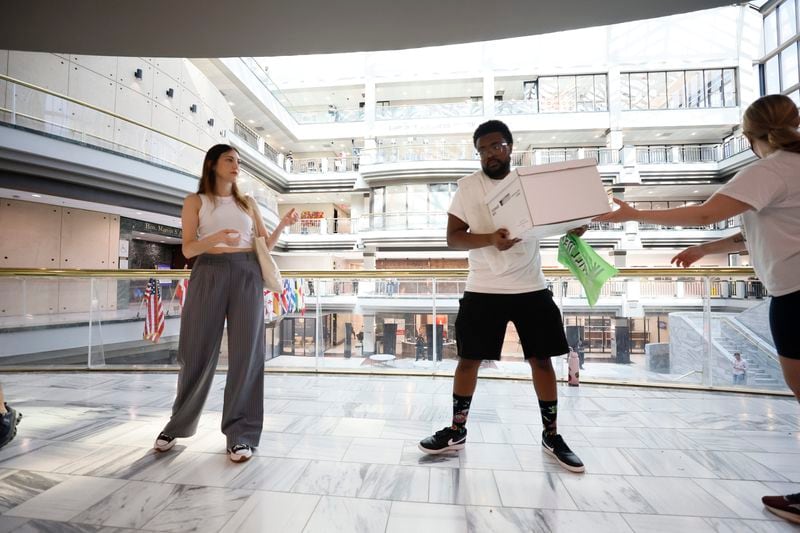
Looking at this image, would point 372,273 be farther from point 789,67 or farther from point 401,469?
point 789,67

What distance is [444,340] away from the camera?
3.67 meters

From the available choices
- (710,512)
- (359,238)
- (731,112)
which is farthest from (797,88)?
(710,512)

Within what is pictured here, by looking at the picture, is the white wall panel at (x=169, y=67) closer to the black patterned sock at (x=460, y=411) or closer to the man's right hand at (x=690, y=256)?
the black patterned sock at (x=460, y=411)

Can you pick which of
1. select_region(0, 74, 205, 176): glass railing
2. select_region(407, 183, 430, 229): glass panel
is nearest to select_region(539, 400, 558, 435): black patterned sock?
select_region(0, 74, 205, 176): glass railing

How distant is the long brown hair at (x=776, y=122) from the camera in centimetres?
130

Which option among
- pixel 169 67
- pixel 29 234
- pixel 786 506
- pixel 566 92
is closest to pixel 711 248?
pixel 786 506

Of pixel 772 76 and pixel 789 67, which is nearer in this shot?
pixel 789 67

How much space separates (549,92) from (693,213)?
22.8 metres

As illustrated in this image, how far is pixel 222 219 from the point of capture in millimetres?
2020

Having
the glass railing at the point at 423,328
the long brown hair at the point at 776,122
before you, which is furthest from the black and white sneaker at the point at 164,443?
the long brown hair at the point at 776,122

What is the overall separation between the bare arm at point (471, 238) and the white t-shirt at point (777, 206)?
74 centimetres

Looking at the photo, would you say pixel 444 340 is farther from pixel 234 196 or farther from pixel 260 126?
pixel 260 126

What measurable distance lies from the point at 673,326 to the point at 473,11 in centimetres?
313

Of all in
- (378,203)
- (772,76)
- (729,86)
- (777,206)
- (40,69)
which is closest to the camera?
(777,206)
